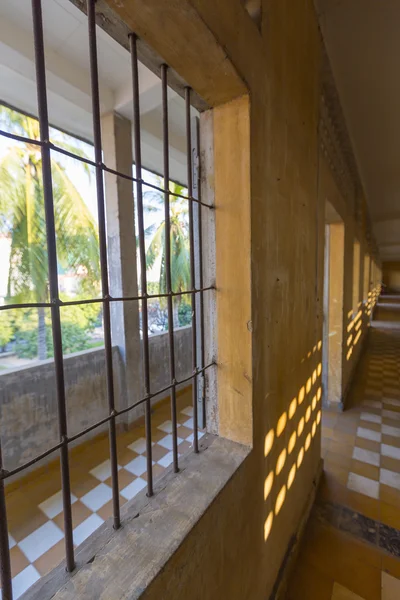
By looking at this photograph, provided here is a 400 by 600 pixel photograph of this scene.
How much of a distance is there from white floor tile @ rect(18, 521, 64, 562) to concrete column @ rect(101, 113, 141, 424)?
1132 mm

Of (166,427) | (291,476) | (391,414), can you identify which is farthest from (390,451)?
(166,427)

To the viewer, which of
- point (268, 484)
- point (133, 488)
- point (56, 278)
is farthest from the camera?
point (133, 488)

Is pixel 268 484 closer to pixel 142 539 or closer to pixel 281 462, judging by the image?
pixel 281 462

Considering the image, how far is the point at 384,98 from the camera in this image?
2.10m

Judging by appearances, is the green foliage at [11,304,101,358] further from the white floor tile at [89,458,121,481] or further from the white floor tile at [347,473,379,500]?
the white floor tile at [347,473,379,500]

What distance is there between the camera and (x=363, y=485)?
5.96 ft

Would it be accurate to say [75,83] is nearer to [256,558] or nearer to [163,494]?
[163,494]

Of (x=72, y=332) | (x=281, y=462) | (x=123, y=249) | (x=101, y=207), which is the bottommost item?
(x=72, y=332)

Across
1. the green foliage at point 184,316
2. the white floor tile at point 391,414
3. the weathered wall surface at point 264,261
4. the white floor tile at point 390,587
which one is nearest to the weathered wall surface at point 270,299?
the weathered wall surface at point 264,261

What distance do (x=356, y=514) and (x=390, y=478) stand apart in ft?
1.59

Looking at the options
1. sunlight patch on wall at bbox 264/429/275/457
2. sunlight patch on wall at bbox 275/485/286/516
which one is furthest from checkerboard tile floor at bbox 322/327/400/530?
sunlight patch on wall at bbox 264/429/275/457

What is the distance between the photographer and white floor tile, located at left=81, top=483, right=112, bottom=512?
174 centimetres

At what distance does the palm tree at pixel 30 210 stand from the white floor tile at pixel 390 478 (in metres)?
4.02

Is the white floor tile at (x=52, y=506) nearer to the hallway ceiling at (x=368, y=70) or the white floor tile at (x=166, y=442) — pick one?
the white floor tile at (x=166, y=442)
